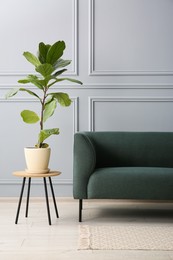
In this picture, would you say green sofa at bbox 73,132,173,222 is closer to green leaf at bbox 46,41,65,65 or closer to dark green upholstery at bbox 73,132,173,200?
dark green upholstery at bbox 73,132,173,200

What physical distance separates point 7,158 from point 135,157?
3.99 ft

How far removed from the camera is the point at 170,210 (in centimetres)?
369

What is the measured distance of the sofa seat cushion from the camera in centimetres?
304

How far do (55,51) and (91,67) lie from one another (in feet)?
2.47

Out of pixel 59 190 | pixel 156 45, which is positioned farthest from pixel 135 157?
pixel 156 45

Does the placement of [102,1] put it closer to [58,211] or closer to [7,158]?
[7,158]

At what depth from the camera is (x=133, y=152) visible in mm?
3537

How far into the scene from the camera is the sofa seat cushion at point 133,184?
304 centimetres

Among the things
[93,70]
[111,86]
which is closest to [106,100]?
[111,86]

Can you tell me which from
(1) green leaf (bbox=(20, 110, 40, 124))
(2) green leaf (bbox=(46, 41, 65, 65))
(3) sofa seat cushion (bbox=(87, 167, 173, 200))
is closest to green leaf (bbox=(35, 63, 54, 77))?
(2) green leaf (bbox=(46, 41, 65, 65))

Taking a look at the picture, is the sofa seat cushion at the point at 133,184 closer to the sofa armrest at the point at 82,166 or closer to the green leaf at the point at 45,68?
the sofa armrest at the point at 82,166

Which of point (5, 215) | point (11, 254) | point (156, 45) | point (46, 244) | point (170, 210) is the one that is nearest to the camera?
point (11, 254)

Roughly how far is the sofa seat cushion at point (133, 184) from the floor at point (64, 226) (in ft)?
0.77

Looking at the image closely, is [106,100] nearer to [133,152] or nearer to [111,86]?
[111,86]
